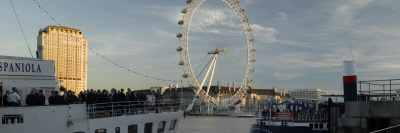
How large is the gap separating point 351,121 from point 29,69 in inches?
492

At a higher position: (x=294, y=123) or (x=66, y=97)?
(x=66, y=97)

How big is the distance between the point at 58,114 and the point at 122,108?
3.53 metres

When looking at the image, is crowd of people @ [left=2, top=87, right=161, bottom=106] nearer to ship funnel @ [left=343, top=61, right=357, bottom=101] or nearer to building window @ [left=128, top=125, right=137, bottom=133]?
building window @ [left=128, top=125, right=137, bottom=133]

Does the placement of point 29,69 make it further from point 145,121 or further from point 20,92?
point 145,121

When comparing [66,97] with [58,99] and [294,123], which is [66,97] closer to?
[58,99]

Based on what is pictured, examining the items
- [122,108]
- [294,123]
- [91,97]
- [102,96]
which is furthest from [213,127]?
[102,96]

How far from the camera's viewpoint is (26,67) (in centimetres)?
1688

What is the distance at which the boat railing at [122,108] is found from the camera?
16.2 metres

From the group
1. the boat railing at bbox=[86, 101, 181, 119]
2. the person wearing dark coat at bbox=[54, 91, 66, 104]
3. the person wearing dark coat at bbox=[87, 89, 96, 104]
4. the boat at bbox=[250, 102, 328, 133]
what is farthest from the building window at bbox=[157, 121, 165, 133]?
the boat at bbox=[250, 102, 328, 133]

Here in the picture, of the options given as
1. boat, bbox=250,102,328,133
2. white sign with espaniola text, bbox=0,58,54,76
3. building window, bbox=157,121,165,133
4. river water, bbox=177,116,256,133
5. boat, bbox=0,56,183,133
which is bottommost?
river water, bbox=177,116,256,133

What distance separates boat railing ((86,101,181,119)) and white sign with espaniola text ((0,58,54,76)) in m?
2.51

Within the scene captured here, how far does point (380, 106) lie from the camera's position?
1317 centimetres

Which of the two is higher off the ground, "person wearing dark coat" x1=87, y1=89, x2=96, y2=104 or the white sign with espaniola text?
the white sign with espaniola text

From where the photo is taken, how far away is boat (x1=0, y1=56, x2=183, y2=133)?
1395 cm
